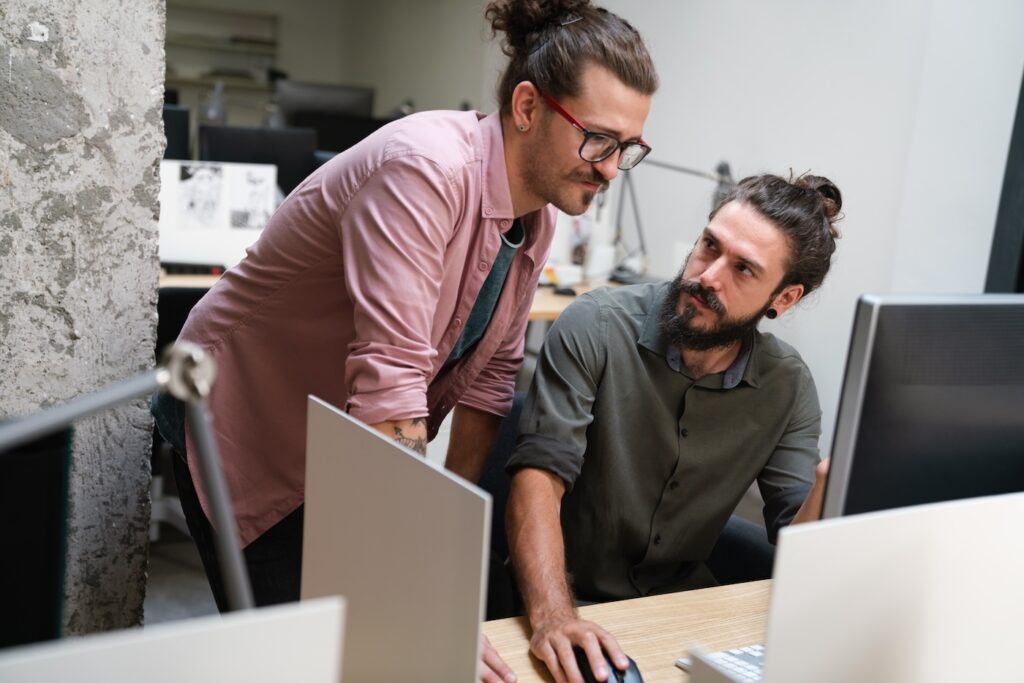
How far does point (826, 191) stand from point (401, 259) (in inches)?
35.1

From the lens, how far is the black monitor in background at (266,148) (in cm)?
411

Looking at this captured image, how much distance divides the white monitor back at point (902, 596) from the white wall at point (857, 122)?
2359 mm

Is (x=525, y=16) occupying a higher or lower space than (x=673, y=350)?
higher

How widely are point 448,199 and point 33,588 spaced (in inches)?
24.8

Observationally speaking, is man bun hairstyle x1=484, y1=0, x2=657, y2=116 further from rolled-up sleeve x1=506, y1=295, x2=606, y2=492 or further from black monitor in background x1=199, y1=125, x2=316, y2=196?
black monitor in background x1=199, y1=125, x2=316, y2=196

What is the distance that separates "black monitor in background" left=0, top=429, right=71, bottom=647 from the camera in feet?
3.50

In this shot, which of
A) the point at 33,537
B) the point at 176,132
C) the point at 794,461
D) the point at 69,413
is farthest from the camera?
the point at 176,132

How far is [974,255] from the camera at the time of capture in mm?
3072

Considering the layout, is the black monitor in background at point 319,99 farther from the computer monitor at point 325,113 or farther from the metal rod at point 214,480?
the metal rod at point 214,480

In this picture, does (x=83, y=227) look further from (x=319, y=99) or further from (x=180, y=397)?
(x=319, y=99)

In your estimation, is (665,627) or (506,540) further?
(506,540)

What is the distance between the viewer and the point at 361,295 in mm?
1181

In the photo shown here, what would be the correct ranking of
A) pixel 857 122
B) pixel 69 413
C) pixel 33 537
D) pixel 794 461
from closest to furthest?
1. pixel 69 413
2. pixel 33 537
3. pixel 794 461
4. pixel 857 122

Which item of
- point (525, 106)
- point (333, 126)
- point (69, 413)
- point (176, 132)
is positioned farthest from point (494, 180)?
point (333, 126)
